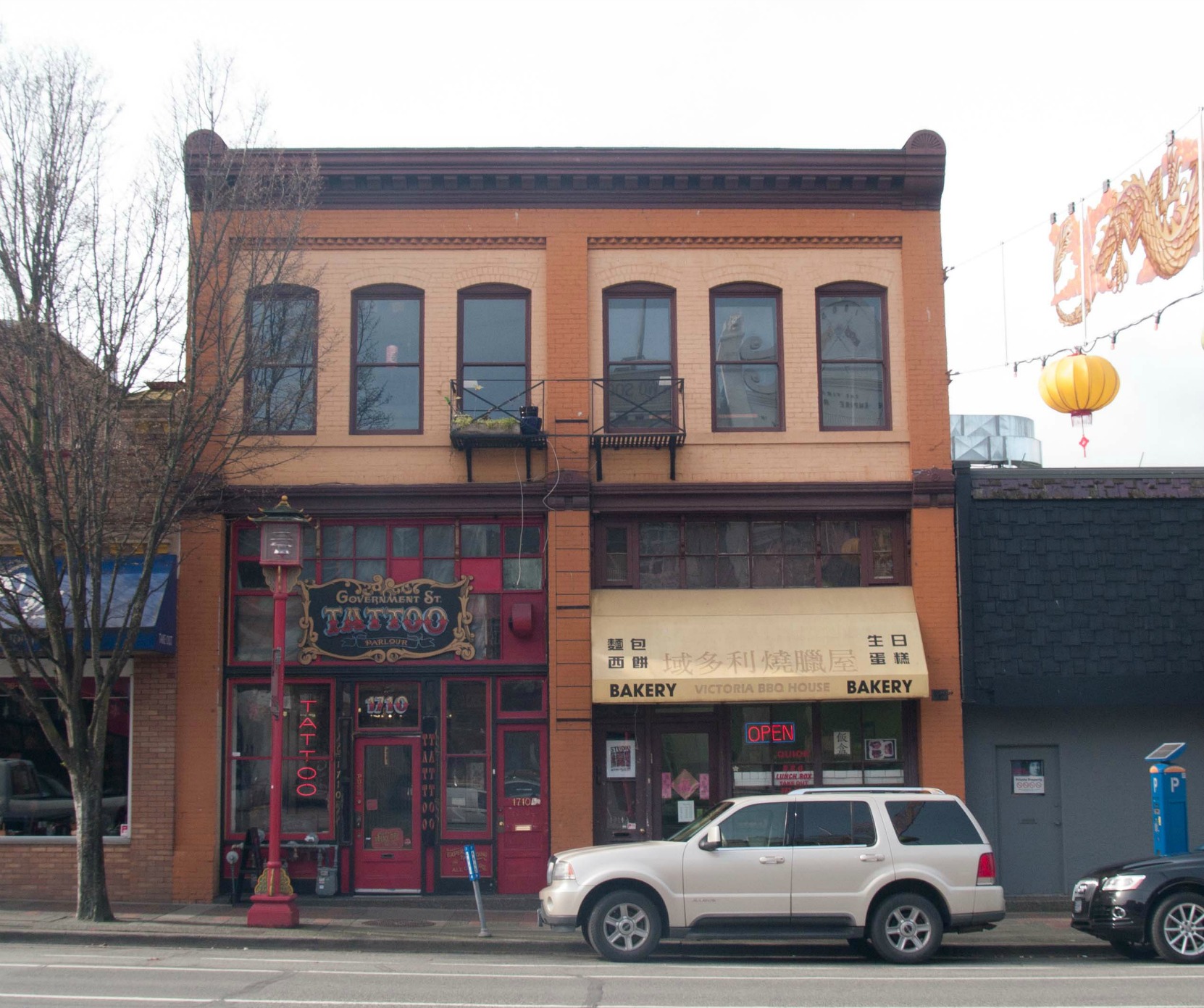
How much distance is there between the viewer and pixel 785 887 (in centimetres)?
1264

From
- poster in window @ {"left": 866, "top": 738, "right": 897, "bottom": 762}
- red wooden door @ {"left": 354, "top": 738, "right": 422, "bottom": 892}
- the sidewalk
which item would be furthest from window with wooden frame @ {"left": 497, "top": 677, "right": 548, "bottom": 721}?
poster in window @ {"left": 866, "top": 738, "right": 897, "bottom": 762}

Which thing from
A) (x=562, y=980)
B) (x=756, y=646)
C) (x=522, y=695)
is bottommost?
(x=562, y=980)

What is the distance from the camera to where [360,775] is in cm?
1683

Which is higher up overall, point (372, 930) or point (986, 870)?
point (986, 870)

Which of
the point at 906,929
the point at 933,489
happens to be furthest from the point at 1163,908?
the point at 933,489

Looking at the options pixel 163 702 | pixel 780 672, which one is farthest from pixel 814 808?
pixel 163 702

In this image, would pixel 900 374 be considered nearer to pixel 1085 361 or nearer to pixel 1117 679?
pixel 1085 361

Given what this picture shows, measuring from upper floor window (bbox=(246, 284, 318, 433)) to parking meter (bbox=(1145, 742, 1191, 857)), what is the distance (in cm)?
1180

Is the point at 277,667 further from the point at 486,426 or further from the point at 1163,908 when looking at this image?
the point at 1163,908

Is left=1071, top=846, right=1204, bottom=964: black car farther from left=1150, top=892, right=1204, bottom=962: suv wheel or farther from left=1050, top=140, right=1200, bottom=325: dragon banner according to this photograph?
left=1050, top=140, right=1200, bottom=325: dragon banner

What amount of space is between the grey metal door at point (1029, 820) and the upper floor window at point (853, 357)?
16.4ft

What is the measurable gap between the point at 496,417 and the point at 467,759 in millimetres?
4723

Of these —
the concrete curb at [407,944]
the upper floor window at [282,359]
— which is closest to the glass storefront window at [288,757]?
the concrete curb at [407,944]

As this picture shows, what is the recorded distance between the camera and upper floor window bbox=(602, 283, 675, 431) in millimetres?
17562
